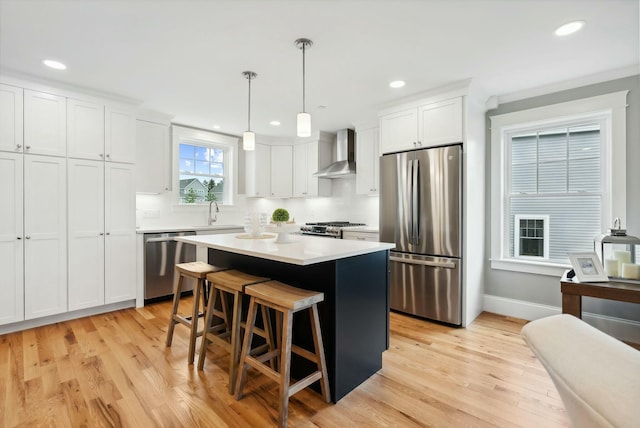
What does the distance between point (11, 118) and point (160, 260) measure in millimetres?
2033

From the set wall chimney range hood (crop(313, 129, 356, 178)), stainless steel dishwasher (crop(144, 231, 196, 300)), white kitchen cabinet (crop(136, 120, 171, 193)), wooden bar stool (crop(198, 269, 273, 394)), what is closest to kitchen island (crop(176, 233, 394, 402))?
wooden bar stool (crop(198, 269, 273, 394))

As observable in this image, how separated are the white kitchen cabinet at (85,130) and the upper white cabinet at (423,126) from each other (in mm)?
3249

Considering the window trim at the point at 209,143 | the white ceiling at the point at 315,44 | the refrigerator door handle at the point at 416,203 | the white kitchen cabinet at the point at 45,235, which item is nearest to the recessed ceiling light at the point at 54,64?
the white ceiling at the point at 315,44

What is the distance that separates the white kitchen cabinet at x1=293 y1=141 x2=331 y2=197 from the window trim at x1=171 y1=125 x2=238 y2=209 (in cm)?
107

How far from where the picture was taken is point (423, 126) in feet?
11.0

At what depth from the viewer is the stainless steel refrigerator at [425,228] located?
3125 mm

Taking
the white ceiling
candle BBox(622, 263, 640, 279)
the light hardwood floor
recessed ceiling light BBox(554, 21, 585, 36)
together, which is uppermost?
the white ceiling

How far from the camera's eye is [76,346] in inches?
105

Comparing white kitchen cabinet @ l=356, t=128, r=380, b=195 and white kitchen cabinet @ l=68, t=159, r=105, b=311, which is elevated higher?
white kitchen cabinet @ l=356, t=128, r=380, b=195

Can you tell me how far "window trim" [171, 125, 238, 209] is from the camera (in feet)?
14.8

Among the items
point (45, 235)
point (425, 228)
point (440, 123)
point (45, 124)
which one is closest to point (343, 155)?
point (440, 123)

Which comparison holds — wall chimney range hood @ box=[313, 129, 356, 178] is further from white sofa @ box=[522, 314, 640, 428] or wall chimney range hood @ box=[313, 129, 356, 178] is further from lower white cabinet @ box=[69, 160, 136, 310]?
white sofa @ box=[522, 314, 640, 428]

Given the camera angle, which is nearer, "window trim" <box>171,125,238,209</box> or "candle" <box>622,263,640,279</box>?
"candle" <box>622,263,640,279</box>

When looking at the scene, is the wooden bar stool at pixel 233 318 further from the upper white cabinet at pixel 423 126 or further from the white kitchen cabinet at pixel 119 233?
the upper white cabinet at pixel 423 126
